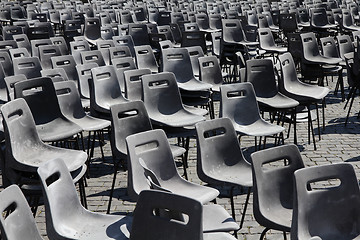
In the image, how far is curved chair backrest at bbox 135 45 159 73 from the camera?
1024 centimetres

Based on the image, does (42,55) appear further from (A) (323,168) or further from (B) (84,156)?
(A) (323,168)

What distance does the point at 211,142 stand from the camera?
5.61 meters

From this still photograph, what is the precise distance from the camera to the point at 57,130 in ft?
21.5

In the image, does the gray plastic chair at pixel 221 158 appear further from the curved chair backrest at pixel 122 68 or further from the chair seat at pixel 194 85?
the curved chair backrest at pixel 122 68

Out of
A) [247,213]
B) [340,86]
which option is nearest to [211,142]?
[247,213]

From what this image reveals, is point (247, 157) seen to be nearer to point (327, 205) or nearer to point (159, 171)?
point (159, 171)

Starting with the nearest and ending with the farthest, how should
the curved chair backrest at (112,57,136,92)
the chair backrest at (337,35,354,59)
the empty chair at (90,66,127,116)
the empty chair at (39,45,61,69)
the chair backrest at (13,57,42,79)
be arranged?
the empty chair at (90,66,127,116) < the chair backrest at (13,57,42,79) < the curved chair backrest at (112,57,136,92) < the empty chair at (39,45,61,69) < the chair backrest at (337,35,354,59)

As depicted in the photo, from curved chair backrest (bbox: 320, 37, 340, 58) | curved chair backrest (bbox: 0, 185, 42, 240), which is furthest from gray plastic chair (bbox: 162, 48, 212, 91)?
curved chair backrest (bbox: 0, 185, 42, 240)

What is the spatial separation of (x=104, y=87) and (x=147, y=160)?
298cm

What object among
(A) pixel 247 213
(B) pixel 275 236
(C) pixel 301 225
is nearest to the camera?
(C) pixel 301 225

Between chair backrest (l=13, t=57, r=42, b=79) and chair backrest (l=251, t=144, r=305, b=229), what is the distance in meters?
5.23

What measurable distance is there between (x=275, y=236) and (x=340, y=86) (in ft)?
24.2

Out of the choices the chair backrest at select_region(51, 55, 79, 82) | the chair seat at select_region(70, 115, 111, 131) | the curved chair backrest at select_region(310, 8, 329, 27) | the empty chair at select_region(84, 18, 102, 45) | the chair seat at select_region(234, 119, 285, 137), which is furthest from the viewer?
the curved chair backrest at select_region(310, 8, 329, 27)

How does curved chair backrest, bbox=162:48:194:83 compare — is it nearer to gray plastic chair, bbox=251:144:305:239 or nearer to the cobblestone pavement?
the cobblestone pavement
